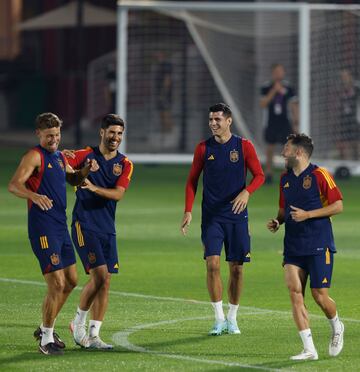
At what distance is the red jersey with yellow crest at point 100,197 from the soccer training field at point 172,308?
1009mm

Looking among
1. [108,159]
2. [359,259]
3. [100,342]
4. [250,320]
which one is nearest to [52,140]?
[108,159]

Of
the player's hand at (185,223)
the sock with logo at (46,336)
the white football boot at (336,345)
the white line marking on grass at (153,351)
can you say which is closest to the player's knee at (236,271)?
the player's hand at (185,223)

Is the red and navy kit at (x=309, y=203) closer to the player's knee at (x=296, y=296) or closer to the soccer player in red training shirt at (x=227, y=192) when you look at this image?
the player's knee at (x=296, y=296)

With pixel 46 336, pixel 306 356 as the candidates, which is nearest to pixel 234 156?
pixel 306 356

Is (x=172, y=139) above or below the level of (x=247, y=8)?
below

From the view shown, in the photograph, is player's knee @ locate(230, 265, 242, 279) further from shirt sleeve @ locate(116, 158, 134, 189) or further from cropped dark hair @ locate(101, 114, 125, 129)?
cropped dark hair @ locate(101, 114, 125, 129)

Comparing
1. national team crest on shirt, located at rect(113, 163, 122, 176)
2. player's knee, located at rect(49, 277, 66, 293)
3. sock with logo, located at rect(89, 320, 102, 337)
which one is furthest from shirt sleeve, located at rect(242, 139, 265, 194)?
player's knee, located at rect(49, 277, 66, 293)

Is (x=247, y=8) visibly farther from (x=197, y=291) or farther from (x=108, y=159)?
(x=108, y=159)

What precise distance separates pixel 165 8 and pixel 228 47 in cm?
168

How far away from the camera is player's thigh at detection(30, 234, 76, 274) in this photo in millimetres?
12727

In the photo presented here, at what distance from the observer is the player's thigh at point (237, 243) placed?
46.6 ft

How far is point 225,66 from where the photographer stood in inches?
1320

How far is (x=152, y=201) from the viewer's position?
27781 mm

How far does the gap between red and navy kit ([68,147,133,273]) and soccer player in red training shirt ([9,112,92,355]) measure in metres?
0.27
